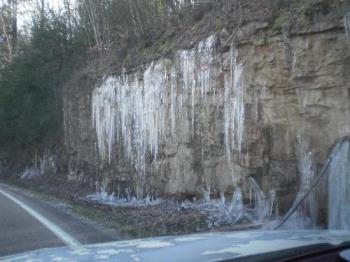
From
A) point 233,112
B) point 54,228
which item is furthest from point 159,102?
point 54,228

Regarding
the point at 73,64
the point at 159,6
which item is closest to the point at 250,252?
the point at 159,6

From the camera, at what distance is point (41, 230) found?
35.1 feet

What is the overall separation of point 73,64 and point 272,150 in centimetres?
1849

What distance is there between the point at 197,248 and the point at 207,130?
9915 mm

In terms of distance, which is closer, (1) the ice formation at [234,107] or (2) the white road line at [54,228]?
(2) the white road line at [54,228]

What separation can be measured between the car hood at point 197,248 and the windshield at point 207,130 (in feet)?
0.21

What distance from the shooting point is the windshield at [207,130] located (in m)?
9.59

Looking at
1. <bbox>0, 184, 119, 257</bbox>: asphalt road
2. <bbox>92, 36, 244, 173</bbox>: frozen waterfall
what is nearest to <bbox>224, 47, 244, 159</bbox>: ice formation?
<bbox>92, 36, 244, 173</bbox>: frozen waterfall

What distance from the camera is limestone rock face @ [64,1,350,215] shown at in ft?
32.5

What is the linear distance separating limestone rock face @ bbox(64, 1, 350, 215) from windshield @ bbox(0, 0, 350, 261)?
28 mm

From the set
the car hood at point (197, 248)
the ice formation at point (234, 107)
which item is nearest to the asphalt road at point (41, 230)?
the ice formation at point (234, 107)

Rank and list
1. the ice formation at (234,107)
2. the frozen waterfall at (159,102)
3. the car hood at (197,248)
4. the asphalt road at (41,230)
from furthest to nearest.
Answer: the frozen waterfall at (159,102) < the ice formation at (234,107) < the asphalt road at (41,230) < the car hood at (197,248)

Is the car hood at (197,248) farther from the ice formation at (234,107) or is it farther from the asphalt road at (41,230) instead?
the ice formation at (234,107)

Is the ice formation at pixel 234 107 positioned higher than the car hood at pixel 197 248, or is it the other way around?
the ice formation at pixel 234 107
